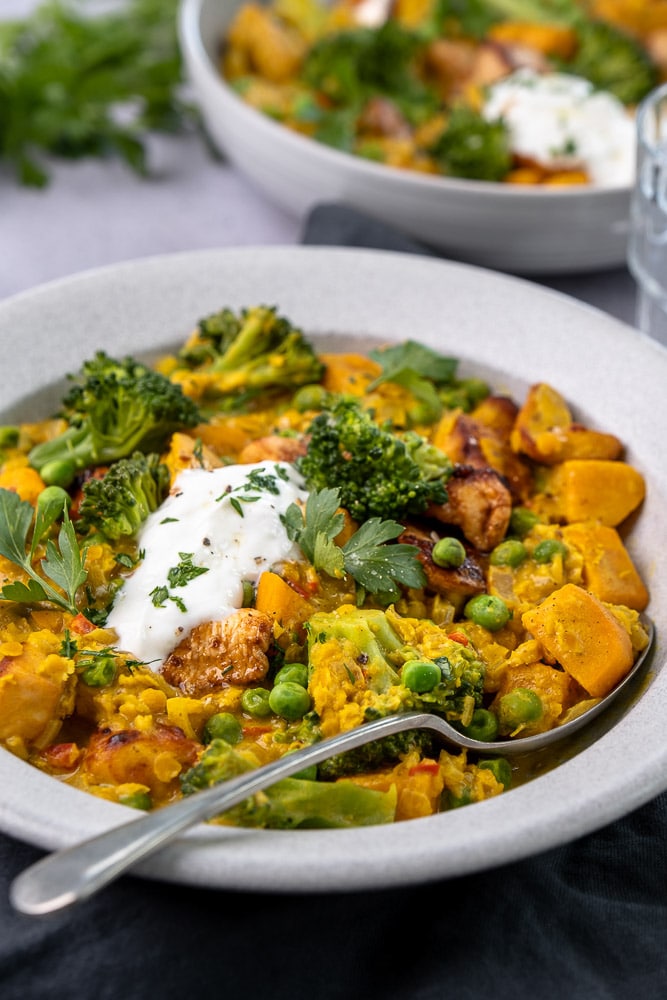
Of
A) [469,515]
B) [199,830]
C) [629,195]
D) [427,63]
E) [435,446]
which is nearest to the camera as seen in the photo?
[199,830]

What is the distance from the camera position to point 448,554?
419 cm

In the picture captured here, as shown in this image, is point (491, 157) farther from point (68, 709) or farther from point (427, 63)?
point (68, 709)

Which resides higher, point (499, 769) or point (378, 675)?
point (378, 675)

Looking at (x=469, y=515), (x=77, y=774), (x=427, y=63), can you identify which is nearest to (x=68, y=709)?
(x=77, y=774)

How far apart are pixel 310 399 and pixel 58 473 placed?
1189mm

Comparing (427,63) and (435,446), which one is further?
(427,63)

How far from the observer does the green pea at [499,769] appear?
3.68 meters

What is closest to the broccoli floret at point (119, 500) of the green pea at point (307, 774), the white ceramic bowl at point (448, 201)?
the green pea at point (307, 774)

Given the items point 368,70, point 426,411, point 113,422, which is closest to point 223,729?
point 113,422

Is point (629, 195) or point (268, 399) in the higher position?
point (629, 195)

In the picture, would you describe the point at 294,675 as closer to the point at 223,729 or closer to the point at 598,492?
the point at 223,729

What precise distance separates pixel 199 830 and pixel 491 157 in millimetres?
5109

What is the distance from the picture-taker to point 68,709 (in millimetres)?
3629

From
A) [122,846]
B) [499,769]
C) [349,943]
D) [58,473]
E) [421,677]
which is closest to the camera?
[122,846]
